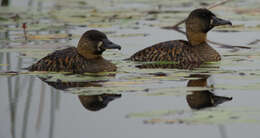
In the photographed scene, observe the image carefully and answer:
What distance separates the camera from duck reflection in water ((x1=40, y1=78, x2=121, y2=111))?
21.9 feet

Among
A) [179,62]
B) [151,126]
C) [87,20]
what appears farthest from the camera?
[87,20]

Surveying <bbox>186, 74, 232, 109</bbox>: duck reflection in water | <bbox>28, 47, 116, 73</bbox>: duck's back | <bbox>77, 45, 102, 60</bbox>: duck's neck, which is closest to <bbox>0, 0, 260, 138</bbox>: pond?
<bbox>186, 74, 232, 109</bbox>: duck reflection in water

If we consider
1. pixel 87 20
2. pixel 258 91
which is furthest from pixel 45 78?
pixel 87 20

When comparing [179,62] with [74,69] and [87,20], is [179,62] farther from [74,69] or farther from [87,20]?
[87,20]

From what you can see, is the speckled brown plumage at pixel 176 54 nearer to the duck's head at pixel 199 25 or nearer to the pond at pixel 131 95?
the pond at pixel 131 95

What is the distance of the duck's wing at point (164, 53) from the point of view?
9570mm

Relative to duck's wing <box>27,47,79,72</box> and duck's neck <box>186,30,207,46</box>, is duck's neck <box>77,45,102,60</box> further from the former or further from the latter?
duck's neck <box>186,30,207,46</box>

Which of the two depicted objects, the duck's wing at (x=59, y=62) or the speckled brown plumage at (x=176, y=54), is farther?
the speckled brown plumage at (x=176, y=54)

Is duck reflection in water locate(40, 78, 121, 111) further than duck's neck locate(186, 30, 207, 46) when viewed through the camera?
No

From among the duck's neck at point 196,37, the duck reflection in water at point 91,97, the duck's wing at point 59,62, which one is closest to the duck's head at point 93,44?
the duck's wing at point 59,62

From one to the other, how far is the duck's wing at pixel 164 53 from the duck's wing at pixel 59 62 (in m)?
1.09

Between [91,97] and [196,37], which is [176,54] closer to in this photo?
[196,37]

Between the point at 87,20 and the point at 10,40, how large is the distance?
116 inches

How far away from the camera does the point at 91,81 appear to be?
7844 millimetres
